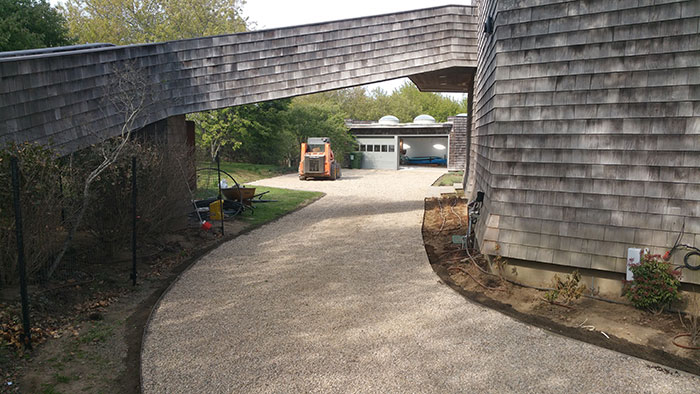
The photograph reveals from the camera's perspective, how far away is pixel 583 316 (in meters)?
5.20

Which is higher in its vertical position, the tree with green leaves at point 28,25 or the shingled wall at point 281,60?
the tree with green leaves at point 28,25

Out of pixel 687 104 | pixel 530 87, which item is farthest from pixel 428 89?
pixel 687 104

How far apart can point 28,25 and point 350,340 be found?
728 inches

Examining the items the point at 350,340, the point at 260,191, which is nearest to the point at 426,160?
the point at 260,191

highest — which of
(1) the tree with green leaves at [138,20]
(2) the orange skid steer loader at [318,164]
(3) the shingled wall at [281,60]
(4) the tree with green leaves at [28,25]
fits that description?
(1) the tree with green leaves at [138,20]

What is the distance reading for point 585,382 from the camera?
382 cm

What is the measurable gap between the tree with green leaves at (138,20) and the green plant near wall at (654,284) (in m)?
31.5

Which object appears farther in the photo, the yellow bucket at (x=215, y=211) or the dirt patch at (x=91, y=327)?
the yellow bucket at (x=215, y=211)

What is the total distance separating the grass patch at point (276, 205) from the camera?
11.6 metres

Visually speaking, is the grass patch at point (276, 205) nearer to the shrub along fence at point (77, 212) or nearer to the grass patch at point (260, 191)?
the grass patch at point (260, 191)

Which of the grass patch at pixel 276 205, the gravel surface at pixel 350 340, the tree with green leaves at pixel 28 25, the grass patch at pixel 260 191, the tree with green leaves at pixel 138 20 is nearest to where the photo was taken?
the gravel surface at pixel 350 340

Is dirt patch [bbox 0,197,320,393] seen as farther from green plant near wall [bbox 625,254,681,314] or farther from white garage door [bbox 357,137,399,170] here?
white garage door [bbox 357,137,399,170]

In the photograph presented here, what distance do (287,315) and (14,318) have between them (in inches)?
113

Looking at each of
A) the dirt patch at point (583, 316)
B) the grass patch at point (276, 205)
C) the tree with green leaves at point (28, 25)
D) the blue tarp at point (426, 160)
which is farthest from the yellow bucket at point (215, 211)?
the blue tarp at point (426, 160)
